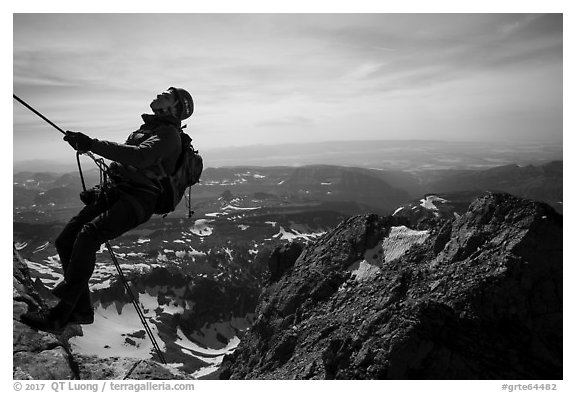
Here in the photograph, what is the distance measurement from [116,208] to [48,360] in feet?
14.7

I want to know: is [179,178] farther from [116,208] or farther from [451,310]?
[451,310]

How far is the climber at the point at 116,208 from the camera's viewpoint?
7.68 meters

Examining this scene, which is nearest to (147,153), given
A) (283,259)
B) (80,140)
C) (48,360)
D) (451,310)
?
(80,140)

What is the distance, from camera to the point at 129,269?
196 metres

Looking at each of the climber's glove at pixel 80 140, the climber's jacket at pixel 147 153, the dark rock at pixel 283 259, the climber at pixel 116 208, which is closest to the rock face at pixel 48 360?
the climber at pixel 116 208

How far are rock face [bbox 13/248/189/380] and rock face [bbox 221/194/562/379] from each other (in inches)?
277

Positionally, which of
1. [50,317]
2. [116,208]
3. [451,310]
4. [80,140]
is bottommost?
[451,310]

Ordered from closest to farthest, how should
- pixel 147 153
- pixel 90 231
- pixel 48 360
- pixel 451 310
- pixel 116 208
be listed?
pixel 147 153, pixel 90 231, pixel 116 208, pixel 48 360, pixel 451 310

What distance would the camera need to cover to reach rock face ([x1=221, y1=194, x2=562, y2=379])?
565 inches

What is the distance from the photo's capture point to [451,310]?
1606cm

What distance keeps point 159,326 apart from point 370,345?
6447 inches

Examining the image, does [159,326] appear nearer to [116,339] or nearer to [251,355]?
[116,339]

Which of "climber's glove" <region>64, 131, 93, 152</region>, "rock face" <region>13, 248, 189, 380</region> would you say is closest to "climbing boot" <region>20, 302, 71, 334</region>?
"rock face" <region>13, 248, 189, 380</region>

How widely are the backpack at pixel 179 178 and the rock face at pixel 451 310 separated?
954cm
